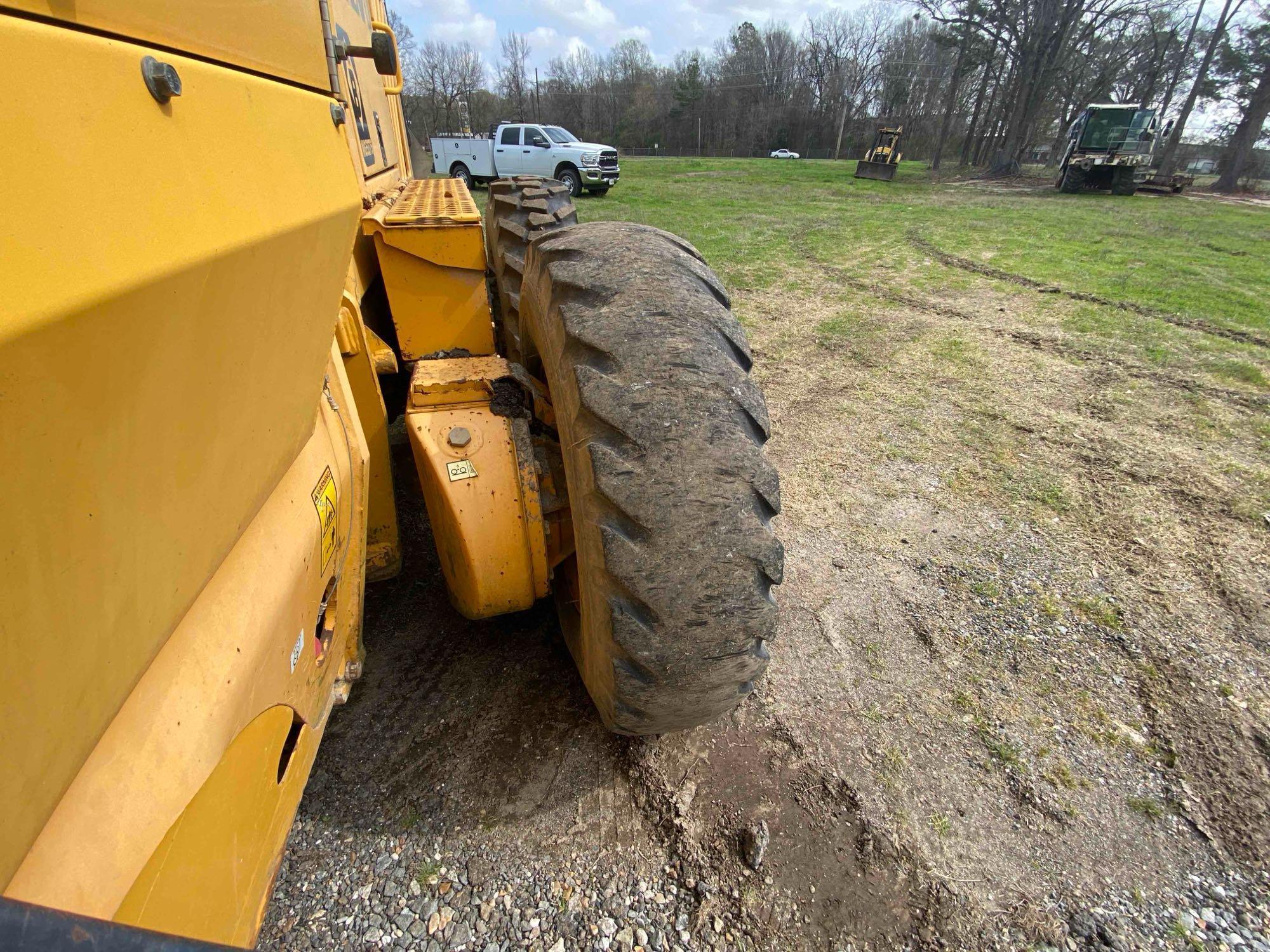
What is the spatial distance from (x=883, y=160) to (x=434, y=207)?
976 inches

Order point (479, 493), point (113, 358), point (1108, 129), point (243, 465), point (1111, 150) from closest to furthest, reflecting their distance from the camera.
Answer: point (113, 358), point (243, 465), point (479, 493), point (1111, 150), point (1108, 129)

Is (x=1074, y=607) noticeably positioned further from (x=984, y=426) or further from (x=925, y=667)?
(x=984, y=426)

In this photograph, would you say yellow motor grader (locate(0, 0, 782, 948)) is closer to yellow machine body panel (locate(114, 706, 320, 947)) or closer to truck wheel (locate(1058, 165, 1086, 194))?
yellow machine body panel (locate(114, 706, 320, 947))

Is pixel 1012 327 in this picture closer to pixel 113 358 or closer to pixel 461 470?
pixel 461 470

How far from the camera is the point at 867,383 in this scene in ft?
17.2

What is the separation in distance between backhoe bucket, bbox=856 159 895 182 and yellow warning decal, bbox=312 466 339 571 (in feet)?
83.3

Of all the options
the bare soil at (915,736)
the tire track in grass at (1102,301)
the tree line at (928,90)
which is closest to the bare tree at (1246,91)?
the tree line at (928,90)

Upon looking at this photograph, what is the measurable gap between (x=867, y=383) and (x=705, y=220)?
840 cm

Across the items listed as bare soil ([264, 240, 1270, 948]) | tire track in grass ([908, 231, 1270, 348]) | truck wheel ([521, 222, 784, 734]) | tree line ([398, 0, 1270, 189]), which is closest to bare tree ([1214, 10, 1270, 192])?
tree line ([398, 0, 1270, 189])

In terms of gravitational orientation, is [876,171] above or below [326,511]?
below

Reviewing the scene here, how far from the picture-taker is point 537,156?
17.0 meters

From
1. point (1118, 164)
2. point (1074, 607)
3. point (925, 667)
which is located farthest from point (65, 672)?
point (1118, 164)

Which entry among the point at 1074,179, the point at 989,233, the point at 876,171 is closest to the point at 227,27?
the point at 989,233

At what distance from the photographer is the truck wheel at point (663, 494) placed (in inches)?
57.7
